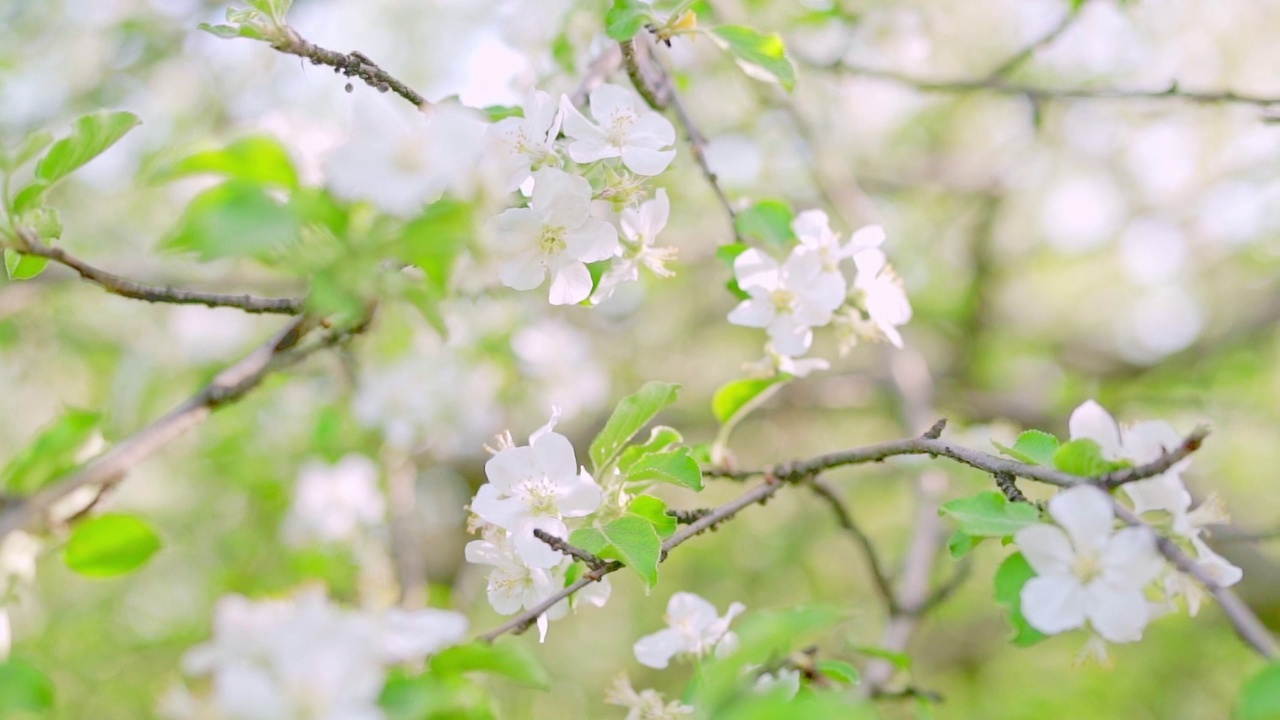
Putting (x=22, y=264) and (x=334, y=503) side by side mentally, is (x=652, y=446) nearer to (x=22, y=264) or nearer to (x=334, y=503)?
(x=22, y=264)

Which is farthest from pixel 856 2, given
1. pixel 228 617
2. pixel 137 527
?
pixel 228 617

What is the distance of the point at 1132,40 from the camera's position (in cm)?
420

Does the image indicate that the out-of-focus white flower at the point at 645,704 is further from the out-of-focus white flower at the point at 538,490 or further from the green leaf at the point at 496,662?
the green leaf at the point at 496,662

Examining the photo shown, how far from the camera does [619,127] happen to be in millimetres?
1276

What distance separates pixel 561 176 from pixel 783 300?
0.47 meters

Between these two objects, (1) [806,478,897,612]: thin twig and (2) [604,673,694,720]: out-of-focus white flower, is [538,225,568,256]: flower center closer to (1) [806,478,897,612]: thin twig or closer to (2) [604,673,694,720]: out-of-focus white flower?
(2) [604,673,694,720]: out-of-focus white flower

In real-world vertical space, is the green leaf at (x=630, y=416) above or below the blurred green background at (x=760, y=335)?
above

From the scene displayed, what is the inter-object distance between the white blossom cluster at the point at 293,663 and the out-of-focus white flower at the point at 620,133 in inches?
25.1

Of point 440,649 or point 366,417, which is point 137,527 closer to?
point 440,649

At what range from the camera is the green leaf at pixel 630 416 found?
127cm

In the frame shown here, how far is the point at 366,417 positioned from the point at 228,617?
2.58 meters

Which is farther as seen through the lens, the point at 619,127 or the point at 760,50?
the point at 760,50

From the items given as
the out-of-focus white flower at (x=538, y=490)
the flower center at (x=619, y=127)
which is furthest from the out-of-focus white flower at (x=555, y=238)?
the out-of-focus white flower at (x=538, y=490)

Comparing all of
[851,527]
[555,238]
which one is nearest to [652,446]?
[555,238]
